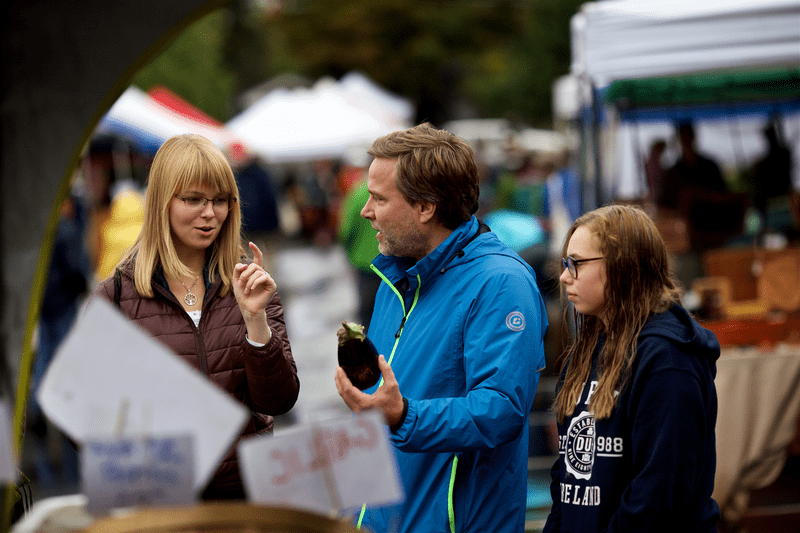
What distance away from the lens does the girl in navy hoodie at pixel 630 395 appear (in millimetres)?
2018

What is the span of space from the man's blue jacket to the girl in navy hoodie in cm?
14

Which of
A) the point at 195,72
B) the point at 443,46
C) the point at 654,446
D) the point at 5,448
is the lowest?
the point at 654,446

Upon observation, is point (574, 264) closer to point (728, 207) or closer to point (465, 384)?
point (465, 384)

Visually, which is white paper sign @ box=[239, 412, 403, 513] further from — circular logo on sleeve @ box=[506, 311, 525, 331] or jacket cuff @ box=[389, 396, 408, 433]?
circular logo on sleeve @ box=[506, 311, 525, 331]

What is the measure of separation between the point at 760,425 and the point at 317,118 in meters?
12.0

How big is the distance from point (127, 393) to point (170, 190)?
1082mm

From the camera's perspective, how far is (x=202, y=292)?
2.43 m

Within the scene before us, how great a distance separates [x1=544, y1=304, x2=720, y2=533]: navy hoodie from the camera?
2006mm

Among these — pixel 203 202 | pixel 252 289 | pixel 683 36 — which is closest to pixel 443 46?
pixel 683 36

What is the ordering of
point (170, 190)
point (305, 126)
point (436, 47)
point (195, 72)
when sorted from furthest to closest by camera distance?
point (436, 47)
point (195, 72)
point (305, 126)
point (170, 190)

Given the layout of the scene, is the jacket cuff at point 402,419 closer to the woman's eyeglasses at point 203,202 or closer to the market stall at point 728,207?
the woman's eyeglasses at point 203,202

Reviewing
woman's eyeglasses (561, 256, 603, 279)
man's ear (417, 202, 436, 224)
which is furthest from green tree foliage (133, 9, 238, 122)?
woman's eyeglasses (561, 256, 603, 279)

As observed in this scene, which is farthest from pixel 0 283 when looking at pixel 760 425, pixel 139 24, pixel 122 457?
pixel 760 425

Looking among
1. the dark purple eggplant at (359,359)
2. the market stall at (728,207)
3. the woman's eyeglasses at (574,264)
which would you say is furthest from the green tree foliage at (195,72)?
the dark purple eggplant at (359,359)
